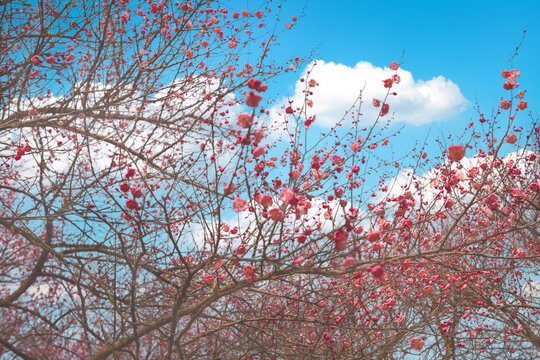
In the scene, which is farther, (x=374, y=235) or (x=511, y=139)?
(x=511, y=139)

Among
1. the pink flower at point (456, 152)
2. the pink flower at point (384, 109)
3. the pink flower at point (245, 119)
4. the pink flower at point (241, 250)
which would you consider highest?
the pink flower at point (384, 109)

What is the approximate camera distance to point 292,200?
2.18m

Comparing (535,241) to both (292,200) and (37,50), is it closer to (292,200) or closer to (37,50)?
(292,200)

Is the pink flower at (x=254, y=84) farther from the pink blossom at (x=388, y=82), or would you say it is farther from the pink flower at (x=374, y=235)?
the pink blossom at (x=388, y=82)

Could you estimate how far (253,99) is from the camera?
1872mm

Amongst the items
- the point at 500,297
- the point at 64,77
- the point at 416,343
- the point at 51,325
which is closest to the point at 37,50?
the point at 64,77

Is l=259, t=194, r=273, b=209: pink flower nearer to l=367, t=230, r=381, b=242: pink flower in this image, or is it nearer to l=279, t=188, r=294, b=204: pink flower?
l=279, t=188, r=294, b=204: pink flower

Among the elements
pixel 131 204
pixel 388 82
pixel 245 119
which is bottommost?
pixel 131 204

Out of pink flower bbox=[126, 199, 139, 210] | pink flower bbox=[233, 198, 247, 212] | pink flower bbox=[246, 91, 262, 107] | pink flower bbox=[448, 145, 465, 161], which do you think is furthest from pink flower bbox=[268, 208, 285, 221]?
pink flower bbox=[448, 145, 465, 161]

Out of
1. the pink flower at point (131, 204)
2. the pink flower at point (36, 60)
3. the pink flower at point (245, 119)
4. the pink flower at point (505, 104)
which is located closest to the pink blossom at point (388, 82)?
the pink flower at point (505, 104)

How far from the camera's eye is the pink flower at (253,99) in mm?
1867

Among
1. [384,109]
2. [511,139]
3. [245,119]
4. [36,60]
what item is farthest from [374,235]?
[36,60]

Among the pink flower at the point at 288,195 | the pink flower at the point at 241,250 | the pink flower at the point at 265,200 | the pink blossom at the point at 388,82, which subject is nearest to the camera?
the pink flower at the point at 288,195

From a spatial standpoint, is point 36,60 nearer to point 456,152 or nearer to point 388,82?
point 388,82
